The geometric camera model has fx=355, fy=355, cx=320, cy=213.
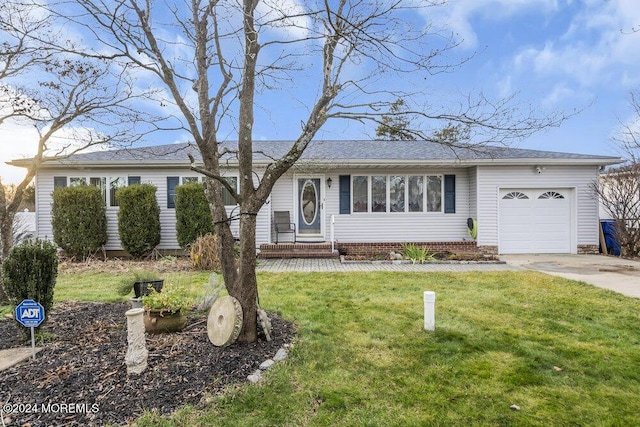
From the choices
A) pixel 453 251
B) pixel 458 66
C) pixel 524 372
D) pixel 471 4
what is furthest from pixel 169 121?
pixel 453 251

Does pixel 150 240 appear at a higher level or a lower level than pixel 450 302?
higher

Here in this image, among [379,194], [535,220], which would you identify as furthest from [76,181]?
[535,220]

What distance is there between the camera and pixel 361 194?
11.6 metres

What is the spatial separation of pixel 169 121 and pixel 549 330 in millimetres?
5515

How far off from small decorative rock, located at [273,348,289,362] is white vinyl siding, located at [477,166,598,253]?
9.16m

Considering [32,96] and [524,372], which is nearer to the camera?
[524,372]

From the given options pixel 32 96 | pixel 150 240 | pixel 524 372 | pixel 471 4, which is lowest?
pixel 524 372

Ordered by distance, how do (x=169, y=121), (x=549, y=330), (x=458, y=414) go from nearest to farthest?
(x=458, y=414) < (x=549, y=330) < (x=169, y=121)

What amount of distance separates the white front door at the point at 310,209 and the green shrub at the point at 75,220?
19.8 feet

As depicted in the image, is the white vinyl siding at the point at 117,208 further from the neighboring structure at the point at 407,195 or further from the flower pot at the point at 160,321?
the flower pot at the point at 160,321

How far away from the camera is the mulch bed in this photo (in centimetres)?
248

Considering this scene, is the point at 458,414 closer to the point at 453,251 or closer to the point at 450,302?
the point at 450,302

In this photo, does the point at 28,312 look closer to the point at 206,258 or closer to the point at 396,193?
the point at 206,258

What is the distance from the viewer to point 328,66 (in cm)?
392
